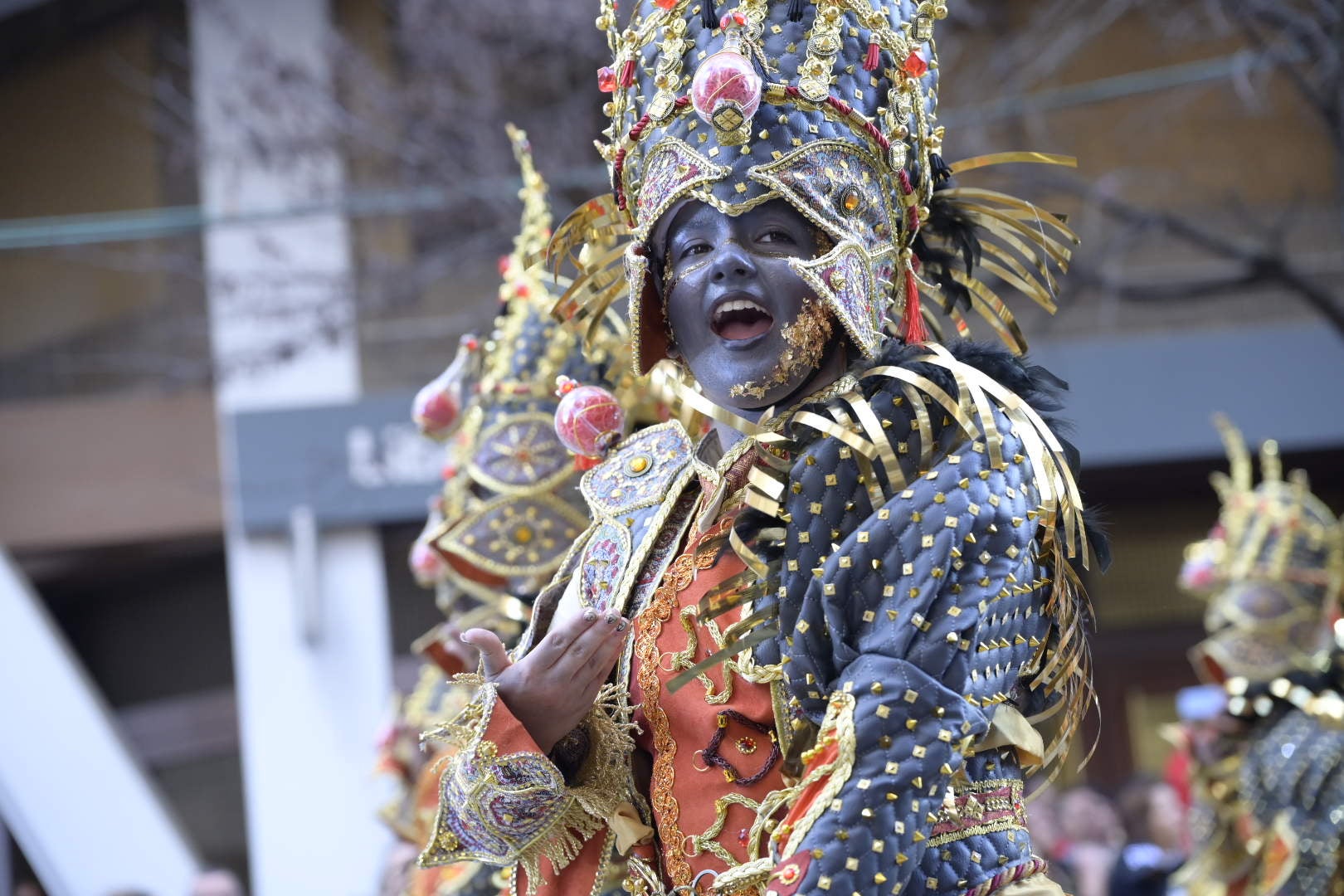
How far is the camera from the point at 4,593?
10203mm

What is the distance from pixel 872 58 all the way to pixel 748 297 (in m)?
0.47

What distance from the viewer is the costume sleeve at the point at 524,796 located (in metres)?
2.95

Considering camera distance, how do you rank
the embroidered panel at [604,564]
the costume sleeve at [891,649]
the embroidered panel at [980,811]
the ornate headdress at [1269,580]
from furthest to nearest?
the ornate headdress at [1269,580], the embroidered panel at [604,564], the embroidered panel at [980,811], the costume sleeve at [891,649]

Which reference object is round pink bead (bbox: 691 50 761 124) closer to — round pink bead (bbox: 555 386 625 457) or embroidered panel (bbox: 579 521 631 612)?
embroidered panel (bbox: 579 521 631 612)

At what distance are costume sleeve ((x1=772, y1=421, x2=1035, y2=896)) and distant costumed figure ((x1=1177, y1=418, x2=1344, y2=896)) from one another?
3.88 m

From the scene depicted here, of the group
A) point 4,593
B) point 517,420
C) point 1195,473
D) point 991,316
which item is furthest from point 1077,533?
point 1195,473

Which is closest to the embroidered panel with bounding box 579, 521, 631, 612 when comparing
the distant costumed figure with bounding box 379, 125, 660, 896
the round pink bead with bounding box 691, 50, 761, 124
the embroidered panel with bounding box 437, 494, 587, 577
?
the round pink bead with bounding box 691, 50, 761, 124

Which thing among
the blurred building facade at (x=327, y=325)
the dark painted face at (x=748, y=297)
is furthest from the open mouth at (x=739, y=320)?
the blurred building facade at (x=327, y=325)

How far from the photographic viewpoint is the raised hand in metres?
2.90

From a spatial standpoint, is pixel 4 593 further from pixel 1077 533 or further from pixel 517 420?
pixel 1077 533

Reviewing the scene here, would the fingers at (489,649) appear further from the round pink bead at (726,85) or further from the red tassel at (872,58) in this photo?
the red tassel at (872,58)

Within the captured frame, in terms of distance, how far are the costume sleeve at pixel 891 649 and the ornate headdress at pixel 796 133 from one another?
350 millimetres

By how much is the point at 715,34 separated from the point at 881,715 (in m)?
1.16

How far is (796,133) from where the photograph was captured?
113 inches
